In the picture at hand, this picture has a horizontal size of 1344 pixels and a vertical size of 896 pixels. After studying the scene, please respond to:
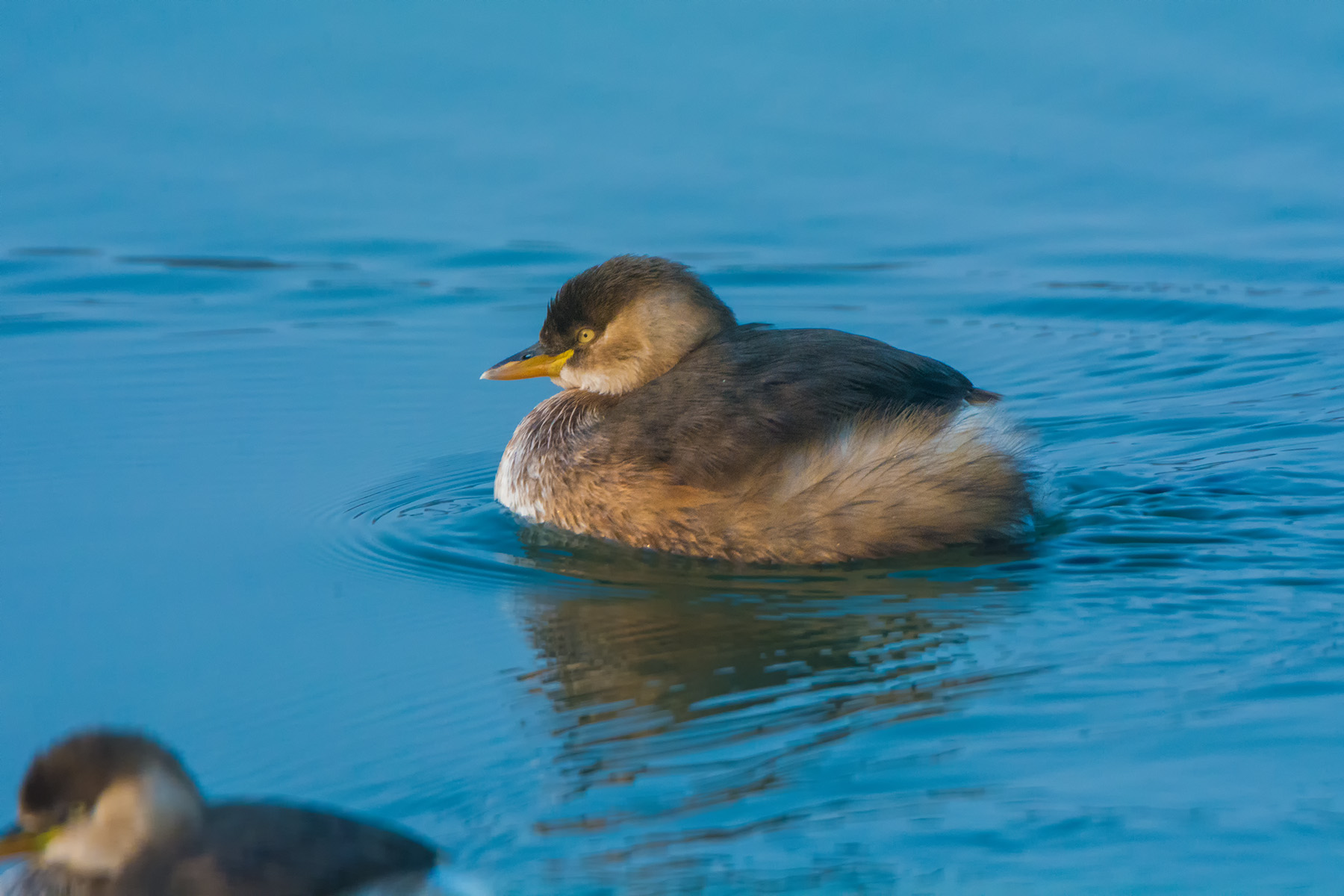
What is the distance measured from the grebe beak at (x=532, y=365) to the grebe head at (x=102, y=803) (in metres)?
3.43

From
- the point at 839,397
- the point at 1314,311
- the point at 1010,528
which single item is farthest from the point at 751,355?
the point at 1314,311

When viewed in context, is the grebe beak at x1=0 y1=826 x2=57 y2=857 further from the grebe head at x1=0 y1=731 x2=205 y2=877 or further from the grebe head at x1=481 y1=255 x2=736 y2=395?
the grebe head at x1=481 y1=255 x2=736 y2=395

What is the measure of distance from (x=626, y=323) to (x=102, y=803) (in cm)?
346

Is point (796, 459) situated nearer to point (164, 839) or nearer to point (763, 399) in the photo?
point (763, 399)

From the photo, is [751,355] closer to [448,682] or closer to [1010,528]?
[1010,528]

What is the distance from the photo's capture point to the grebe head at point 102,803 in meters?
3.45

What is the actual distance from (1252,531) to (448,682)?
293 cm

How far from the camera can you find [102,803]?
3455 mm

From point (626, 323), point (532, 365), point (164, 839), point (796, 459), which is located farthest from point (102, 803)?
point (532, 365)

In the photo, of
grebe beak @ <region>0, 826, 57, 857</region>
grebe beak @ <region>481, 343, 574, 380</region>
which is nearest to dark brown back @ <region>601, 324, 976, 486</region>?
grebe beak @ <region>481, 343, 574, 380</region>

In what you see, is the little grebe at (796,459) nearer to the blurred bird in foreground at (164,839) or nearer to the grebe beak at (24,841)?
the blurred bird in foreground at (164,839)

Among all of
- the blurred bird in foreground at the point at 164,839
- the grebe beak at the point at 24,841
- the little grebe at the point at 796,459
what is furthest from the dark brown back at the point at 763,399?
the grebe beak at the point at 24,841

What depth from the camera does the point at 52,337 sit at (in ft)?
29.8

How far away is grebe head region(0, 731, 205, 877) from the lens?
345 cm
